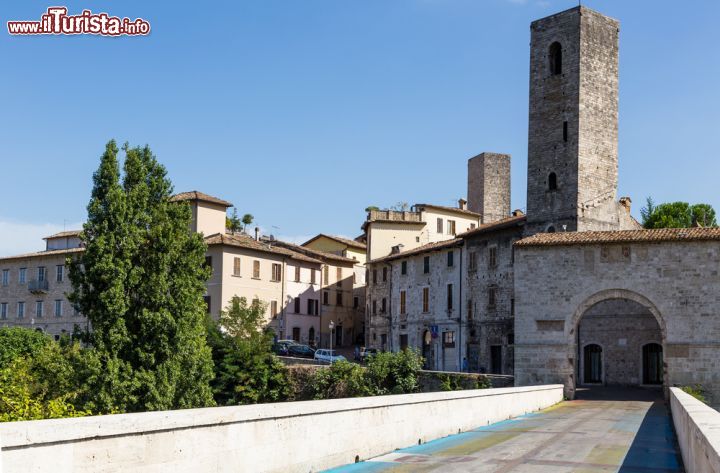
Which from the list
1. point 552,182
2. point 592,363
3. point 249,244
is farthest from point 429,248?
point 592,363

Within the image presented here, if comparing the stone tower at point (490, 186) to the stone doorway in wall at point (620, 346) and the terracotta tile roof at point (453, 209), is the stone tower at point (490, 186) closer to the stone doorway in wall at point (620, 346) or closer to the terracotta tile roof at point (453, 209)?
the terracotta tile roof at point (453, 209)

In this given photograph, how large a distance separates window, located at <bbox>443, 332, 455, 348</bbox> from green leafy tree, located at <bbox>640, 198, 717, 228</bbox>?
1985 cm

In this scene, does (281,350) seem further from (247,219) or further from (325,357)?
(247,219)

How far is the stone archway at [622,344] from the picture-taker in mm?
42844

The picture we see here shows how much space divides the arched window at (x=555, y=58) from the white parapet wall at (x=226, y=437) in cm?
3811

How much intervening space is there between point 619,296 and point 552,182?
13906mm

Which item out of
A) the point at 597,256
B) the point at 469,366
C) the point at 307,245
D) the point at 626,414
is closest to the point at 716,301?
the point at 597,256

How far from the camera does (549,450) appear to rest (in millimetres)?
14414

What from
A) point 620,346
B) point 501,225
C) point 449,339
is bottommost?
point 449,339

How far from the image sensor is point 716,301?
3441cm

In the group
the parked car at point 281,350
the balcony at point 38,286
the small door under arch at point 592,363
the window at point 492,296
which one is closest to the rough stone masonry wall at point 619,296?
the small door under arch at point 592,363

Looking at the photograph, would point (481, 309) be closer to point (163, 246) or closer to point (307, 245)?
point (163, 246)

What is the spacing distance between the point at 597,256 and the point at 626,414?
12.2 metres
